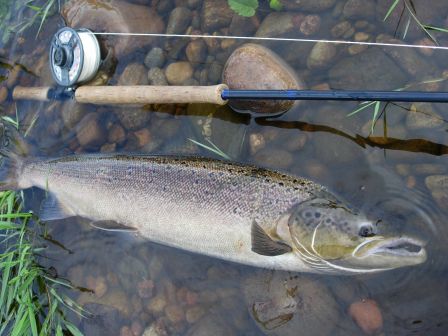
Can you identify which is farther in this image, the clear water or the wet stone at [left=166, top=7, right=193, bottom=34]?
the wet stone at [left=166, top=7, right=193, bottom=34]

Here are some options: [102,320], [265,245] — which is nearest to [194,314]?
[102,320]

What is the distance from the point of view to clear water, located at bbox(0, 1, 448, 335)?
2652mm

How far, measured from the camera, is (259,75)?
2867mm

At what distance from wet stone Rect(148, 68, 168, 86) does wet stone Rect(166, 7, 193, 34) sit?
0.35 meters

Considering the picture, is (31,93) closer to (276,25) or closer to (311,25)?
(276,25)

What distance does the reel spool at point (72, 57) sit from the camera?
315 centimetres

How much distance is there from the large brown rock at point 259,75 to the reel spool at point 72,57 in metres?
1.08

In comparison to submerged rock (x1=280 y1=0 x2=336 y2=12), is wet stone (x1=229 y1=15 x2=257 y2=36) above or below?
below

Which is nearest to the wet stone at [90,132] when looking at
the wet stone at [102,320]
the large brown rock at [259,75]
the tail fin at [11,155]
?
the tail fin at [11,155]

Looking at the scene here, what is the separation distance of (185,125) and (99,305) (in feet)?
5.20

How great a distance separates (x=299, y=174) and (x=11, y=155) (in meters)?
2.29

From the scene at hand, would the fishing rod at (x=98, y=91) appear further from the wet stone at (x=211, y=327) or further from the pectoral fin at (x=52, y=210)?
the wet stone at (x=211, y=327)

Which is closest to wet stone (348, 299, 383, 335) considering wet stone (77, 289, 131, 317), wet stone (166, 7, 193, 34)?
wet stone (77, 289, 131, 317)

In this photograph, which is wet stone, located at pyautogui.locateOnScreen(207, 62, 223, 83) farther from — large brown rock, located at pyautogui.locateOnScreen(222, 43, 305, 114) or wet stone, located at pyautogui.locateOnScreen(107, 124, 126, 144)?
wet stone, located at pyautogui.locateOnScreen(107, 124, 126, 144)
